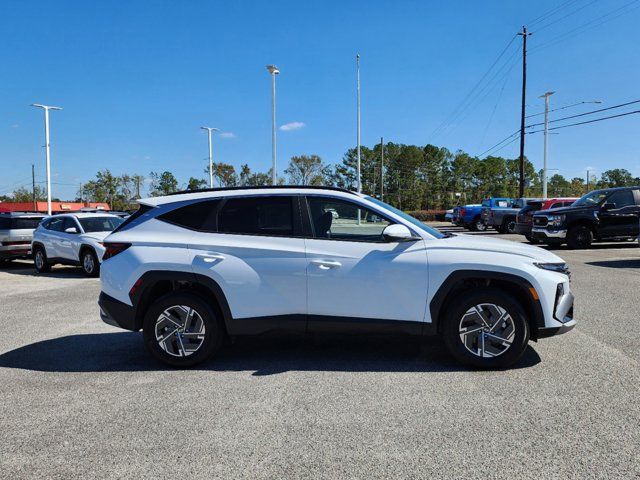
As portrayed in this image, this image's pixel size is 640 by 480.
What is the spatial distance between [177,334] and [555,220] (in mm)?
15023

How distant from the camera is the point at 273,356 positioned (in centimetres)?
508

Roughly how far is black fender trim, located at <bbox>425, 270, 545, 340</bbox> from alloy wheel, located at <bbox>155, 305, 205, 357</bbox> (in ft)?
7.49

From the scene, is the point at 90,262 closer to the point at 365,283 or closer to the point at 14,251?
the point at 14,251

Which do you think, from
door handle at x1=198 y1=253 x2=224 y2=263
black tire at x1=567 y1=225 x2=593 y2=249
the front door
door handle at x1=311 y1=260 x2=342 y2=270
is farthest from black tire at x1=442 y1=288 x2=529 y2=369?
black tire at x1=567 y1=225 x2=593 y2=249

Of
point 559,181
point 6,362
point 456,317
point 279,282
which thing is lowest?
point 6,362

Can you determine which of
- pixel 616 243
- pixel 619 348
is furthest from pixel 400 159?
pixel 619 348

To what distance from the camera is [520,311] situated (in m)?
4.40

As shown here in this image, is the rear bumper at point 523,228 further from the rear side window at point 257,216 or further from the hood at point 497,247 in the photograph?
the rear side window at point 257,216

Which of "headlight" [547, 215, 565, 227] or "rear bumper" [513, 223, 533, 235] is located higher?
"headlight" [547, 215, 565, 227]

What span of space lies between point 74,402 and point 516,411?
140 inches

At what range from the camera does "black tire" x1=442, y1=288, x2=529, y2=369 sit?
4414 millimetres

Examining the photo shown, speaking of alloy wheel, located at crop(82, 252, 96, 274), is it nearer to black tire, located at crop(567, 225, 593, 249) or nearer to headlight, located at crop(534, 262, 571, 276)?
headlight, located at crop(534, 262, 571, 276)

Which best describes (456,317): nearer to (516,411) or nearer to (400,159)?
(516,411)

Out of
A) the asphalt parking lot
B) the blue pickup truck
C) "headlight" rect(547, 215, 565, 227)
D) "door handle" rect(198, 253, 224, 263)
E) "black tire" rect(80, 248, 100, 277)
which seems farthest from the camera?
the blue pickup truck
